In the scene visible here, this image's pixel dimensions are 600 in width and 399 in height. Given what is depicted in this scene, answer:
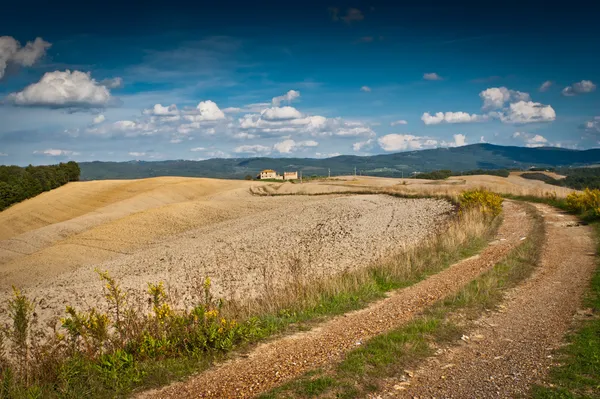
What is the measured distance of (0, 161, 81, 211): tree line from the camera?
83.9m

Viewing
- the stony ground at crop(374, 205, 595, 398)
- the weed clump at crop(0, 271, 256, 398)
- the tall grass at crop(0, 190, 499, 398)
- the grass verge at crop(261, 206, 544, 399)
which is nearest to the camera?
the stony ground at crop(374, 205, 595, 398)

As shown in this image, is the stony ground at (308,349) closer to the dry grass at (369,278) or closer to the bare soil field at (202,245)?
the dry grass at (369,278)

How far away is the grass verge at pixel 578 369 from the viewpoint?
6.34 metres

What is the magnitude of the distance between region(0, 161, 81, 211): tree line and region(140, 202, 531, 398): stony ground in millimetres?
92328

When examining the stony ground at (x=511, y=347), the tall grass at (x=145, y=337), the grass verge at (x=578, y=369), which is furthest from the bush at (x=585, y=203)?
the grass verge at (x=578, y=369)

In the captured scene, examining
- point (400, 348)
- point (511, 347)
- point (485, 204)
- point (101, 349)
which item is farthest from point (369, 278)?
point (485, 204)

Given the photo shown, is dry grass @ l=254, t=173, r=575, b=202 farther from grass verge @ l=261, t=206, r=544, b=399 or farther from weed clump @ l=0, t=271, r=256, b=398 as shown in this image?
weed clump @ l=0, t=271, r=256, b=398

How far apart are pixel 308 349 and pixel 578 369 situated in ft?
15.5

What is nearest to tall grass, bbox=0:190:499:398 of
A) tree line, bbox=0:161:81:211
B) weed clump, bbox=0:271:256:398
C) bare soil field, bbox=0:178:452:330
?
weed clump, bbox=0:271:256:398

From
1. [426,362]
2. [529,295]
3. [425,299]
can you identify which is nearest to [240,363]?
[426,362]

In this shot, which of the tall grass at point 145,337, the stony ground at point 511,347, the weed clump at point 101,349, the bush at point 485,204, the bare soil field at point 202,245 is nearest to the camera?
the stony ground at point 511,347

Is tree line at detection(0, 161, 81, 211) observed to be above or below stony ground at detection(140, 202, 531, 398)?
above

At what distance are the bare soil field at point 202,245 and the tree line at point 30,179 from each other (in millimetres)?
17965

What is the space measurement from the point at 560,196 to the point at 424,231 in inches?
670
